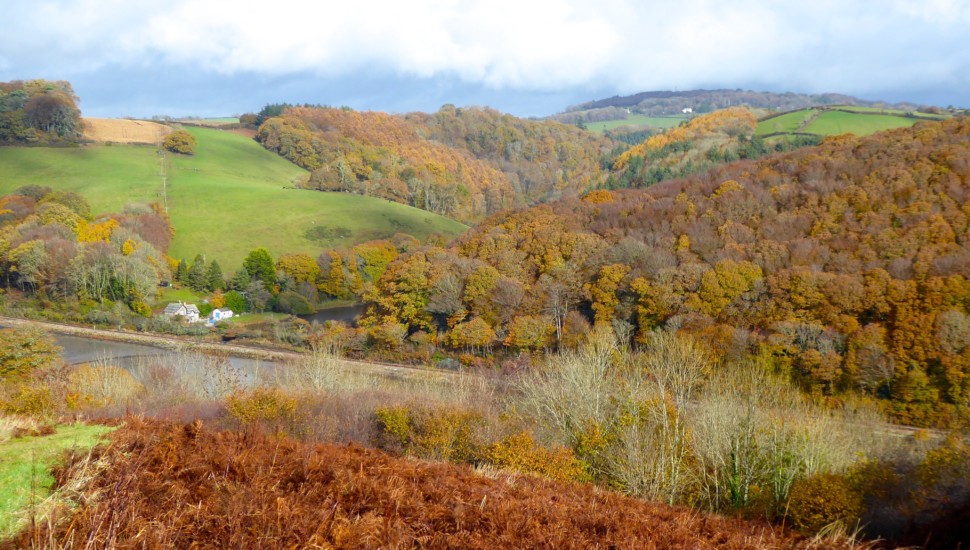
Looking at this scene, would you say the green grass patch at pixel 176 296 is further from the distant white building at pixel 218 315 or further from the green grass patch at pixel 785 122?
the green grass patch at pixel 785 122

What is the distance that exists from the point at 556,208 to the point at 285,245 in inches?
1543

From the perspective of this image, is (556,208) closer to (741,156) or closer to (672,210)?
(672,210)

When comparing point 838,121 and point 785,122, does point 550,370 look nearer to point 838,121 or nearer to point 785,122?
point 838,121

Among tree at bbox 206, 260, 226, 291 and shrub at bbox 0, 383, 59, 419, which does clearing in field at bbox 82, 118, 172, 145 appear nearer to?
tree at bbox 206, 260, 226, 291

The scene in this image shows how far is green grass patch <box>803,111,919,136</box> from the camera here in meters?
84.6

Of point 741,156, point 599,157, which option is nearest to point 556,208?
point 741,156

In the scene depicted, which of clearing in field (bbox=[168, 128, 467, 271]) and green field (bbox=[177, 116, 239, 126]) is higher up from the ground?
green field (bbox=[177, 116, 239, 126])

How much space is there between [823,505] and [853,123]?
102840 millimetres

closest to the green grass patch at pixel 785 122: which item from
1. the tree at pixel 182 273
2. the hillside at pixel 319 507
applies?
the tree at pixel 182 273

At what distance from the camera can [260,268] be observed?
6912 centimetres

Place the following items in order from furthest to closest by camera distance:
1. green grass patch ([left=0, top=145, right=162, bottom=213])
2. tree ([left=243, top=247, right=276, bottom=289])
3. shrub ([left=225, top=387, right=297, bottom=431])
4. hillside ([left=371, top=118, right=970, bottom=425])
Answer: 1. green grass patch ([left=0, top=145, right=162, bottom=213])
2. tree ([left=243, top=247, right=276, bottom=289])
3. hillside ([left=371, top=118, right=970, bottom=425])
4. shrub ([left=225, top=387, right=297, bottom=431])

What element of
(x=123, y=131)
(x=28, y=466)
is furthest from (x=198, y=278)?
(x=28, y=466)

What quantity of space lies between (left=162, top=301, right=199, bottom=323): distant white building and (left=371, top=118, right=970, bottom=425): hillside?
19.9 metres

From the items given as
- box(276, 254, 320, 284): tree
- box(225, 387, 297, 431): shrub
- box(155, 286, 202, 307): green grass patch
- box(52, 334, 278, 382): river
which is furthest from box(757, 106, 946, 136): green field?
box(155, 286, 202, 307): green grass patch
